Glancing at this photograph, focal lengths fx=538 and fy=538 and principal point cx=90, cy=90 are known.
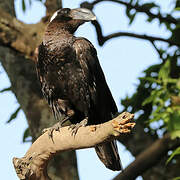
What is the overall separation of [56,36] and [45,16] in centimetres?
199

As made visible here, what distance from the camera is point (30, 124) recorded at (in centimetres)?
624

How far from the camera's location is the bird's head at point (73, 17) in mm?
4977

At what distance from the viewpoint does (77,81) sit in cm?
467

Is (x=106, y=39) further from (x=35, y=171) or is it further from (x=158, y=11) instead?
(x=35, y=171)

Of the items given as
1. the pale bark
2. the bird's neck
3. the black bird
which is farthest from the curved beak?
the pale bark

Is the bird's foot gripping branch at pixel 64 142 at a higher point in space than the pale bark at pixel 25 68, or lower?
higher

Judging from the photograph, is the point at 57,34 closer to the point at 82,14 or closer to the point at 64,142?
the point at 82,14

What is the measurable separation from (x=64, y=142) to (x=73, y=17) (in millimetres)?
1601

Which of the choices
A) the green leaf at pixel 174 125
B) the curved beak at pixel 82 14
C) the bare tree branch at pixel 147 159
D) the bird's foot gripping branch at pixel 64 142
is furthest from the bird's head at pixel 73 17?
the green leaf at pixel 174 125

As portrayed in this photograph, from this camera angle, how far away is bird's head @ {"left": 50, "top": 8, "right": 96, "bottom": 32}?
4.98 meters

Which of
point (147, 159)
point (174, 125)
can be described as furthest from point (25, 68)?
point (174, 125)

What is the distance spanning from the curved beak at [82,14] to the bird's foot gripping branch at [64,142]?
126 centimetres

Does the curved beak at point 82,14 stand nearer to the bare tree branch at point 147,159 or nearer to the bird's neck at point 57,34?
the bird's neck at point 57,34

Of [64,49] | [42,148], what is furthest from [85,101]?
[42,148]
